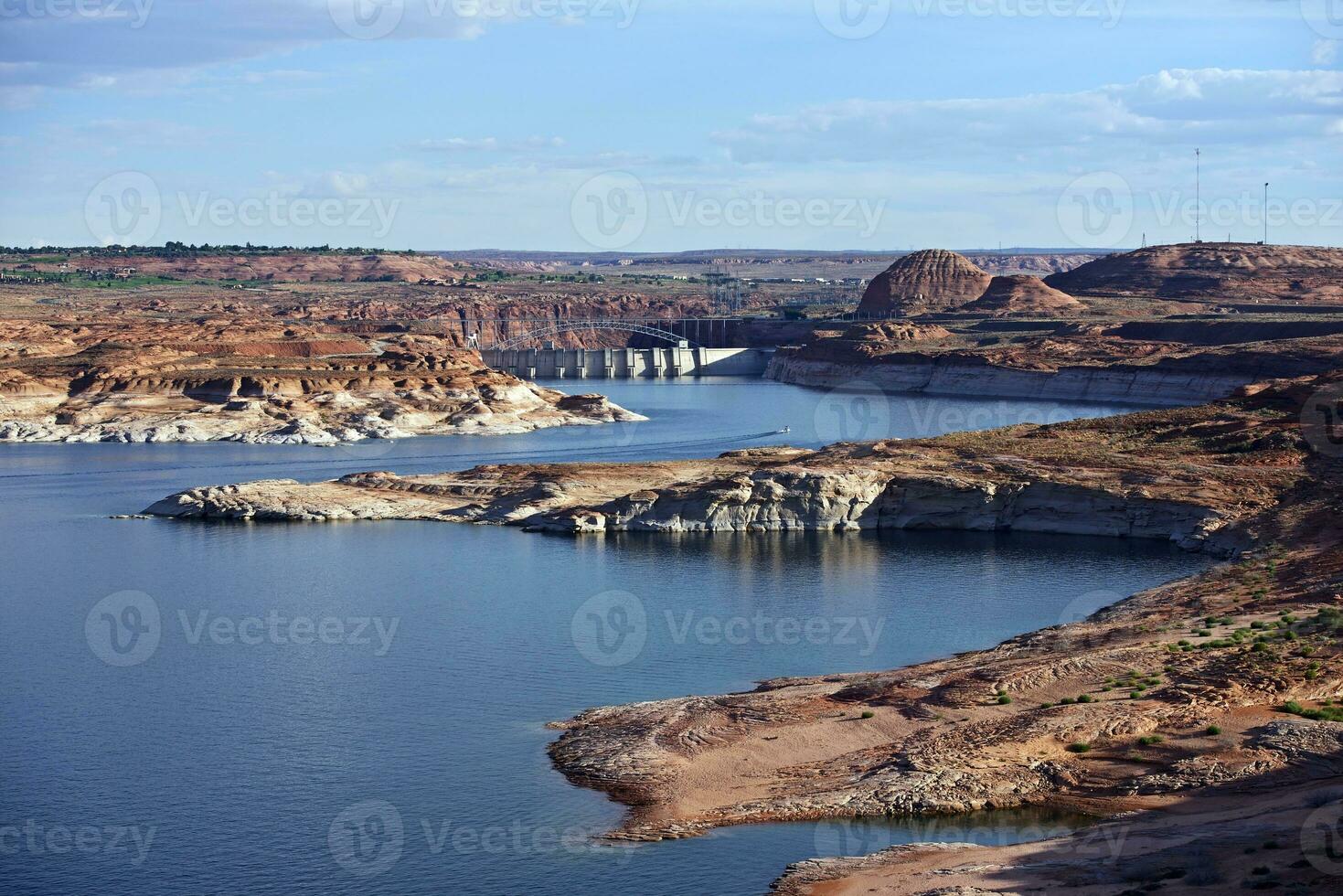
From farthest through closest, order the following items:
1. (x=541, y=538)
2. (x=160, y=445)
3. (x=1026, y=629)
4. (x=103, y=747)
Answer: (x=160, y=445) < (x=541, y=538) < (x=1026, y=629) < (x=103, y=747)

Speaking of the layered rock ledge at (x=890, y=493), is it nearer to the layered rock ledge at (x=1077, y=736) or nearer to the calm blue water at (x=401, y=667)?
the calm blue water at (x=401, y=667)

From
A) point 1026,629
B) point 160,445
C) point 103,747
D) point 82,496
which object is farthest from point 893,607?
point 160,445

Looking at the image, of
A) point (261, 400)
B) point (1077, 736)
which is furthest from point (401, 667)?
point (261, 400)

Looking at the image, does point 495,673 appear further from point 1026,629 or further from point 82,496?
point 82,496

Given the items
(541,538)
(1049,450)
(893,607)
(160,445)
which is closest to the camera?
(893,607)

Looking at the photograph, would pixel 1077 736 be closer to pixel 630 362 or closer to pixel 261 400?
pixel 261 400

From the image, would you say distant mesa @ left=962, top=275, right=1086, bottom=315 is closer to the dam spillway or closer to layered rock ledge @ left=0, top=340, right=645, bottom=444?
the dam spillway

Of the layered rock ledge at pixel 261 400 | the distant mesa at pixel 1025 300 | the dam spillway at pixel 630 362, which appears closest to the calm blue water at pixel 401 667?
the layered rock ledge at pixel 261 400
